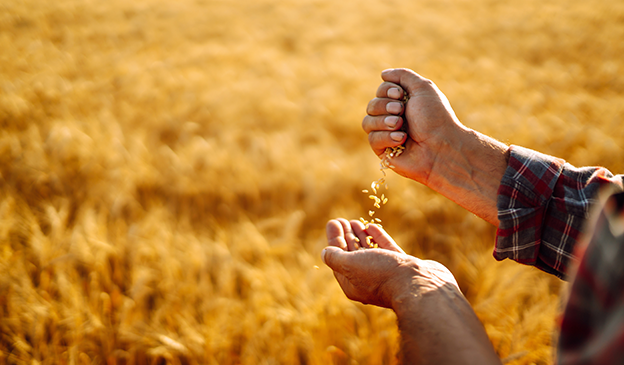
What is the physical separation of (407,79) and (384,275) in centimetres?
84

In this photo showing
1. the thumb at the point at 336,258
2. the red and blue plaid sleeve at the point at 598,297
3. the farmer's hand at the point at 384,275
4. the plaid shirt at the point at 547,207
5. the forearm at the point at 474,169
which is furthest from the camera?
A: the forearm at the point at 474,169

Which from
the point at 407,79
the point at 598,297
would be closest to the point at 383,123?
the point at 407,79

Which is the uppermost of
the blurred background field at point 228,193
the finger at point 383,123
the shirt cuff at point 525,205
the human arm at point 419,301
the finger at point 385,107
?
the finger at point 385,107

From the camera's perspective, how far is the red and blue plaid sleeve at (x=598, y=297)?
1.30 ft

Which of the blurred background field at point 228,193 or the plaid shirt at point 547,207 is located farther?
the blurred background field at point 228,193

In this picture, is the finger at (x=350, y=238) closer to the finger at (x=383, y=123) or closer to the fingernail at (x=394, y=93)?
the finger at (x=383, y=123)

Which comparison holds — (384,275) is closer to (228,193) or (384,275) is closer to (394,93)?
(394,93)

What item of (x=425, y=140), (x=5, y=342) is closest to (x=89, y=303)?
(x=5, y=342)

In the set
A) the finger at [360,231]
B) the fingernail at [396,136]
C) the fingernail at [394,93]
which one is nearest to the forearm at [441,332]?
the finger at [360,231]

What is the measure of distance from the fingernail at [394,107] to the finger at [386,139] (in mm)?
91

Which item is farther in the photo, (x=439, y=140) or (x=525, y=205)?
(x=439, y=140)

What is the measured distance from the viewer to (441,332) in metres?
0.74

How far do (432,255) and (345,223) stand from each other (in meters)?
0.68

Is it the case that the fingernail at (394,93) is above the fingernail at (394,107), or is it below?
above
